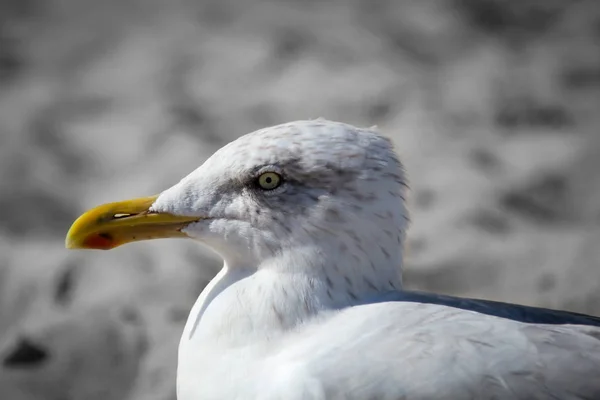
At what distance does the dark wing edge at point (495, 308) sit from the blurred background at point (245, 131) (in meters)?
0.89

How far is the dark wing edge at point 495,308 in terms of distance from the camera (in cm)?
229

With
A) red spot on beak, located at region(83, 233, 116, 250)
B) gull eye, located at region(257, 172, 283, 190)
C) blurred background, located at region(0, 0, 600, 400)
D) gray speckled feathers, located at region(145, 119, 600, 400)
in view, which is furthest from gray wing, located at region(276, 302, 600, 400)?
blurred background, located at region(0, 0, 600, 400)

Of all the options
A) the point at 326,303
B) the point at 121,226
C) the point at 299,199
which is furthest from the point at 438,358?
the point at 121,226

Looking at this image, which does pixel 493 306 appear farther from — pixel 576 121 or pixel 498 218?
pixel 576 121

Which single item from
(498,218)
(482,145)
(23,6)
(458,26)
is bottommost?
(498,218)

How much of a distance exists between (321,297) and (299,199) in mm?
253

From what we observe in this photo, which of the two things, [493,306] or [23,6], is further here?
[23,6]

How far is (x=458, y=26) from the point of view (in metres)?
5.37

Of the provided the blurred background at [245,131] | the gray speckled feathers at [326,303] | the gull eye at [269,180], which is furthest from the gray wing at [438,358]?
the blurred background at [245,131]

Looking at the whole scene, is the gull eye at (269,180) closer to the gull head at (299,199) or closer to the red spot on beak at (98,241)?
the gull head at (299,199)

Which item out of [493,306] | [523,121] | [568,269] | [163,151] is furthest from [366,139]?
[523,121]

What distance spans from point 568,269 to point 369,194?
1.82 metres

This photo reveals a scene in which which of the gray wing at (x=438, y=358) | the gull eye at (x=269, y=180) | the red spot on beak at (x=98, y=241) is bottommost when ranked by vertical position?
the gray wing at (x=438, y=358)

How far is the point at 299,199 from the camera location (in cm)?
229
